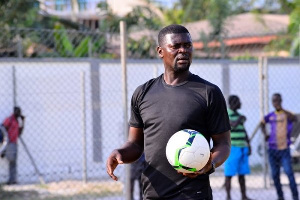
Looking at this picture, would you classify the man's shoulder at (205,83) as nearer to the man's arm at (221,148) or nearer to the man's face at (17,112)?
the man's arm at (221,148)

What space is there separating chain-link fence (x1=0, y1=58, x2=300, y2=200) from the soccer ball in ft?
19.4

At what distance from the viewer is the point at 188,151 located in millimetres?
4066

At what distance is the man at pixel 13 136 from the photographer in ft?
34.5

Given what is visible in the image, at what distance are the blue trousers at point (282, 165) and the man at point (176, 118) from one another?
582 centimetres

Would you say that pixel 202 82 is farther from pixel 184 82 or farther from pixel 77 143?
pixel 77 143

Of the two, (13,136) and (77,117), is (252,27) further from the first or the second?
(13,136)

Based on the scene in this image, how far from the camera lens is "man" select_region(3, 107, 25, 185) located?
34.5ft

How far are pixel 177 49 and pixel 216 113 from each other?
50 centimetres

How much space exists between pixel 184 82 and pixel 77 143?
7.13m

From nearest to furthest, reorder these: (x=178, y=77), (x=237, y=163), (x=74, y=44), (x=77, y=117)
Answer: (x=178, y=77)
(x=237, y=163)
(x=77, y=117)
(x=74, y=44)

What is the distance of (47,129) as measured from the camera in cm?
1162

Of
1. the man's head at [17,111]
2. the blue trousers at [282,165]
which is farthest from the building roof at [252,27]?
the blue trousers at [282,165]

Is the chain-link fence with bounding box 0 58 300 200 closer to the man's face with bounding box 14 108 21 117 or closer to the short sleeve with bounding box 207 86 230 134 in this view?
the man's face with bounding box 14 108 21 117

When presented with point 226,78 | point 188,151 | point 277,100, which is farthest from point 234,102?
point 188,151
